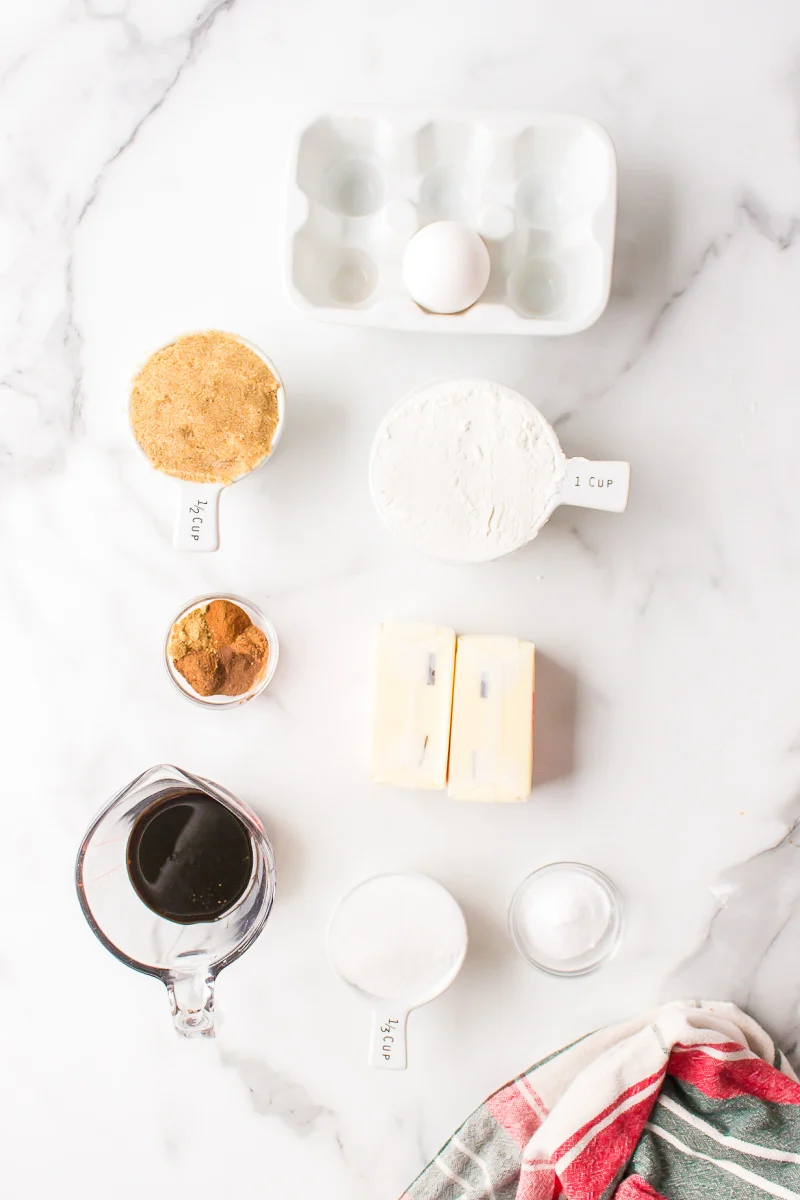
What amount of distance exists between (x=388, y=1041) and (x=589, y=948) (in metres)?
0.20

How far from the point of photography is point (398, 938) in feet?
2.83

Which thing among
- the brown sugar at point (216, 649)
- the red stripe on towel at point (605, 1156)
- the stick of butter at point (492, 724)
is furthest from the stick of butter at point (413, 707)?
the red stripe on towel at point (605, 1156)

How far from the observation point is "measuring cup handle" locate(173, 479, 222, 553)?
2.69ft

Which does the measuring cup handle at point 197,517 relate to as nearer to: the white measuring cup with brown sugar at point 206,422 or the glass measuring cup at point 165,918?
the white measuring cup with brown sugar at point 206,422

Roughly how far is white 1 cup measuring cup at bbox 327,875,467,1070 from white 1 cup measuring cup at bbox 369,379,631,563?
1.02 feet

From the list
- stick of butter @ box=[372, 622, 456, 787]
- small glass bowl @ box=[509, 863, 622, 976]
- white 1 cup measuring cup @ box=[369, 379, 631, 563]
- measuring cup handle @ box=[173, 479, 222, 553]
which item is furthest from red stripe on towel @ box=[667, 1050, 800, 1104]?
measuring cup handle @ box=[173, 479, 222, 553]

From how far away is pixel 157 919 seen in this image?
2.74ft

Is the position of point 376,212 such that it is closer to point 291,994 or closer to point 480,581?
point 480,581

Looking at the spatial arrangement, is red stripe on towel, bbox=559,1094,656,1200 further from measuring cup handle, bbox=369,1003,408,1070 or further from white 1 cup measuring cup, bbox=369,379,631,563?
white 1 cup measuring cup, bbox=369,379,631,563

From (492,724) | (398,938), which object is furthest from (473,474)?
(398,938)

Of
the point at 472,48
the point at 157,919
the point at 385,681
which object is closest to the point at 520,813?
the point at 385,681

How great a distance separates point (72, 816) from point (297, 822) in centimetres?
22

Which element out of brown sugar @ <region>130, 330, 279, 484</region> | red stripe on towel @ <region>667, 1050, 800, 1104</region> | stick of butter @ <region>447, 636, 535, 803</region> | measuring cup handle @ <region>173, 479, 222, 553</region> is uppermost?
brown sugar @ <region>130, 330, 279, 484</region>

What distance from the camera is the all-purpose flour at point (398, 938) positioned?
0.86 m
